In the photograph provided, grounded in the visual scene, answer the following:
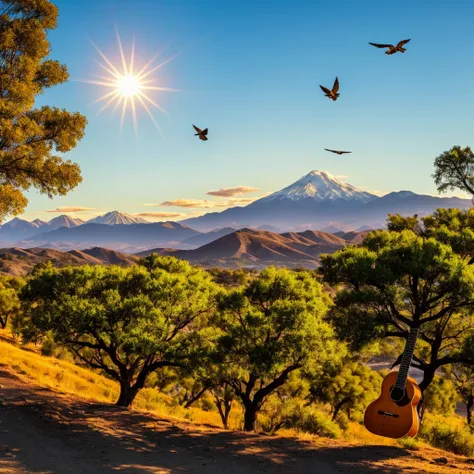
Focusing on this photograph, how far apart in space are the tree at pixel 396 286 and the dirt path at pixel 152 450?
476cm

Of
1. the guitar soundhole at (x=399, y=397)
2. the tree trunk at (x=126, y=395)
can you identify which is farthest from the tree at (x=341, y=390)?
the guitar soundhole at (x=399, y=397)

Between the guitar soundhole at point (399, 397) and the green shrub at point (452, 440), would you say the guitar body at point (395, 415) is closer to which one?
the guitar soundhole at point (399, 397)

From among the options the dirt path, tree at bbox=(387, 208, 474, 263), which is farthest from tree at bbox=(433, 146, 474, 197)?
the dirt path

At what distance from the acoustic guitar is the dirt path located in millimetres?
1326

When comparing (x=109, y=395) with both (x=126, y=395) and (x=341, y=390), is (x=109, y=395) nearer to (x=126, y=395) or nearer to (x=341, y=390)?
(x=126, y=395)

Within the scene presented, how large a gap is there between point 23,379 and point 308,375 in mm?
19684

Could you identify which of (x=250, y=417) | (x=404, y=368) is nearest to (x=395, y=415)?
(x=404, y=368)

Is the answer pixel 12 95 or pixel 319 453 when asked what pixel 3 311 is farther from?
pixel 319 453

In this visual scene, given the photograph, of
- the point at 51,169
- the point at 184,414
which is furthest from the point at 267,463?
the point at 51,169

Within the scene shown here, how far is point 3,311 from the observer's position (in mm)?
69562

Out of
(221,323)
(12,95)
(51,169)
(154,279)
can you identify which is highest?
(12,95)

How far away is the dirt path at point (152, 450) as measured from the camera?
1494 cm

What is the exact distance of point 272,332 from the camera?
74.9ft

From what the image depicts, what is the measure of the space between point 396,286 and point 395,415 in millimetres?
5565
